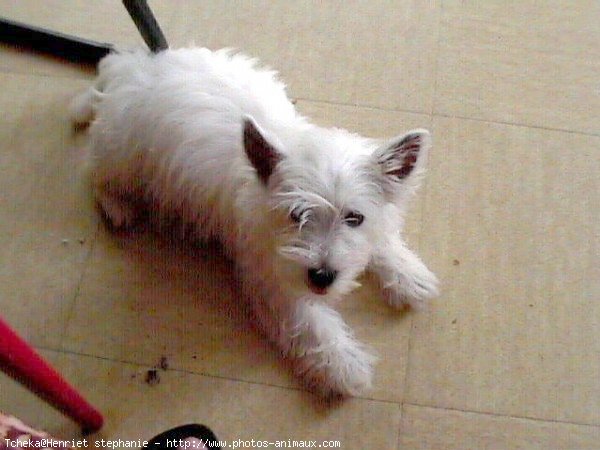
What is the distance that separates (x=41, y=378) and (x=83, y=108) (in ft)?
3.22

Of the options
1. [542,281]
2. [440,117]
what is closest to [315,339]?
[542,281]

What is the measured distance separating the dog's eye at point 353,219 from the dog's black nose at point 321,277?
0.11 m

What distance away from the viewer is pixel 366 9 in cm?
238

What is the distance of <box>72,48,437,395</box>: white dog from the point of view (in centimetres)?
144

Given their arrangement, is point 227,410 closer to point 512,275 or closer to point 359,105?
point 512,275

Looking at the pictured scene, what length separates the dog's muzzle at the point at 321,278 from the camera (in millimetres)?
1461

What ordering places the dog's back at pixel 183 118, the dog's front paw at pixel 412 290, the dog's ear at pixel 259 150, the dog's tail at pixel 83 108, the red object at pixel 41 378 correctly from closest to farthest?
the red object at pixel 41 378 → the dog's ear at pixel 259 150 → the dog's back at pixel 183 118 → the dog's front paw at pixel 412 290 → the dog's tail at pixel 83 108

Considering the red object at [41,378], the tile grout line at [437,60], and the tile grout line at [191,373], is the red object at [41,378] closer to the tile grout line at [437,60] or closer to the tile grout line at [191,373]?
the tile grout line at [191,373]

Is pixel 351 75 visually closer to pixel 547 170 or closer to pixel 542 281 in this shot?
pixel 547 170

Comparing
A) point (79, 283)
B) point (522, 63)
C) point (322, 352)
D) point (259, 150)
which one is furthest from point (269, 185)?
point (522, 63)

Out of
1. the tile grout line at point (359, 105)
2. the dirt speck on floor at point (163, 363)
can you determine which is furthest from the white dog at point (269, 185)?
the tile grout line at point (359, 105)

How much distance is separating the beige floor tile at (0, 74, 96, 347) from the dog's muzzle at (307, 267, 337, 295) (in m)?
0.81

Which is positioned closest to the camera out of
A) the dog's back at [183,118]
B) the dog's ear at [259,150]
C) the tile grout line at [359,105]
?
the dog's ear at [259,150]

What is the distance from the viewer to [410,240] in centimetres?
199
